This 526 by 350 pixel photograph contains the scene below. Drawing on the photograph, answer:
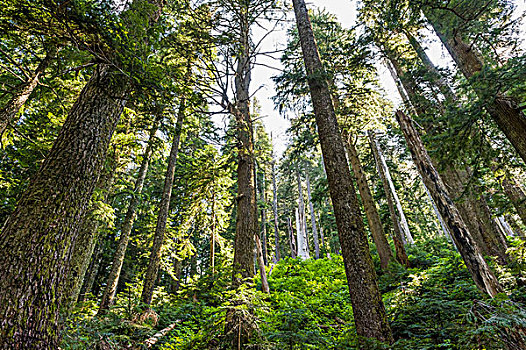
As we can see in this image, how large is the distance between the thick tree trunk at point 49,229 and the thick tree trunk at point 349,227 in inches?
160

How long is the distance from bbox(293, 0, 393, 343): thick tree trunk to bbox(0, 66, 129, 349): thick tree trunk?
4.07 meters

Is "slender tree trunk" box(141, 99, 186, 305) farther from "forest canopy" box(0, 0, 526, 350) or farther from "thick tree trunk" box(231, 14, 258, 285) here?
"thick tree trunk" box(231, 14, 258, 285)

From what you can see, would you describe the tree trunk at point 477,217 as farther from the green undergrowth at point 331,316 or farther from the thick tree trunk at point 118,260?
the thick tree trunk at point 118,260

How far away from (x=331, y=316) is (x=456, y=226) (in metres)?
4.64

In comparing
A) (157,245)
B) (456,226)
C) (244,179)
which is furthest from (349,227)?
(157,245)

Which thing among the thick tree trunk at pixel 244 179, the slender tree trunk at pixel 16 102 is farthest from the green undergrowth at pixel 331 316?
the slender tree trunk at pixel 16 102

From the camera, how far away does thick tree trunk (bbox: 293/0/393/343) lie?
3707 millimetres

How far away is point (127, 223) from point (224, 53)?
7.96 m

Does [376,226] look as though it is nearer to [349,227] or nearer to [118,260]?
[349,227]

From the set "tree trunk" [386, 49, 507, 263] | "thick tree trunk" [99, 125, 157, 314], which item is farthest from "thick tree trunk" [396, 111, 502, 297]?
"thick tree trunk" [99, 125, 157, 314]

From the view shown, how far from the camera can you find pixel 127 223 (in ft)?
34.1

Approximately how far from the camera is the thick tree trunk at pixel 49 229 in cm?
267

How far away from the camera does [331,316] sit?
7.47m

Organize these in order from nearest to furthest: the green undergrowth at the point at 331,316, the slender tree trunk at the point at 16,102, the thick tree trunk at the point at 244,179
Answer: the green undergrowth at the point at 331,316, the thick tree trunk at the point at 244,179, the slender tree trunk at the point at 16,102
